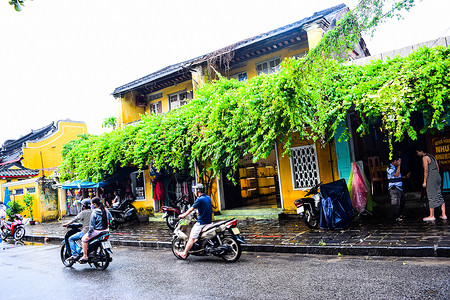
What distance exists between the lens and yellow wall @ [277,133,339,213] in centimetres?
1175

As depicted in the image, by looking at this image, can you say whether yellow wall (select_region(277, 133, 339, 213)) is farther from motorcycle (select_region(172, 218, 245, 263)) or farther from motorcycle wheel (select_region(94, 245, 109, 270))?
motorcycle wheel (select_region(94, 245, 109, 270))

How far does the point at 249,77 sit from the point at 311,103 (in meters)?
7.77

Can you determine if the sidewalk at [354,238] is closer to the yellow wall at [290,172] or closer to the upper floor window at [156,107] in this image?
the yellow wall at [290,172]

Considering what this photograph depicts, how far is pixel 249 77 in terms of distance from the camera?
16.9 m

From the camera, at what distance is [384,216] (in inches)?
409

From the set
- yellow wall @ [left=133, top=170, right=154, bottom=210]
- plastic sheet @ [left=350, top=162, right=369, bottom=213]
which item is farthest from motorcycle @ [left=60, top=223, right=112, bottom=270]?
yellow wall @ [left=133, top=170, right=154, bottom=210]

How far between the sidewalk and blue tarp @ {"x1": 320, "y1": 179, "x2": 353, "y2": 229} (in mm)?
293

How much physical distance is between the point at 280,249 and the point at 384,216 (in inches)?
176

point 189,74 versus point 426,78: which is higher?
point 189,74

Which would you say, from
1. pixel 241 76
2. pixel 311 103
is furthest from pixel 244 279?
→ pixel 241 76

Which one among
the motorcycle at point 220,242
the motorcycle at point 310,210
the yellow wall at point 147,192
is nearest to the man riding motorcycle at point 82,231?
the motorcycle at point 220,242

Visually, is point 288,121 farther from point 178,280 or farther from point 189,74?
point 189,74

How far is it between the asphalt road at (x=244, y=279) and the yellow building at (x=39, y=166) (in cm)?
1356

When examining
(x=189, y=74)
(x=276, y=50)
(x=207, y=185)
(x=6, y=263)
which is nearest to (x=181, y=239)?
(x=6, y=263)
